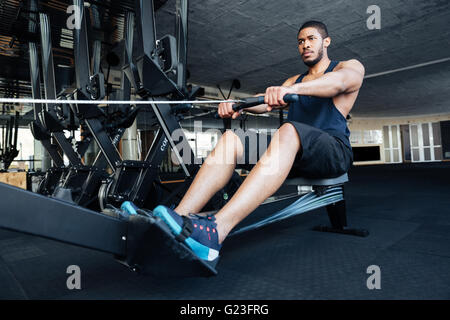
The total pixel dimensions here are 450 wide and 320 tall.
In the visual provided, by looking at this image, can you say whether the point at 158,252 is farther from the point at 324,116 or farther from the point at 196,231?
the point at 324,116

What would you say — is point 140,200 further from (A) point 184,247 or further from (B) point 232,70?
(B) point 232,70

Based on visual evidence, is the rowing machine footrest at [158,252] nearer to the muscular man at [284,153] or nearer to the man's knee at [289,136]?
the muscular man at [284,153]

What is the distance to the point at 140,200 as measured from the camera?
7.16 ft

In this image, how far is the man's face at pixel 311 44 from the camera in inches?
63.8

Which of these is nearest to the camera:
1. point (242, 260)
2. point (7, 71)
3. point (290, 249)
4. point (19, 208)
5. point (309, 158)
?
point (19, 208)

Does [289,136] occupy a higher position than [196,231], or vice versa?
[289,136]

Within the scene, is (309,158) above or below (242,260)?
above

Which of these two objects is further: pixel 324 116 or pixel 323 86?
pixel 324 116

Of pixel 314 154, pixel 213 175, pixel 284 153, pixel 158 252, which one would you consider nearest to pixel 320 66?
pixel 314 154

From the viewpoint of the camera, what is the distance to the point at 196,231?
0.93m

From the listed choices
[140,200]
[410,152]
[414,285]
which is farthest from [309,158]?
[410,152]

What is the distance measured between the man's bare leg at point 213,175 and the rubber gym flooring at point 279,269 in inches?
11.5

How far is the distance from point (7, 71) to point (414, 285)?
263 inches

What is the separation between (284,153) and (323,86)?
373mm
